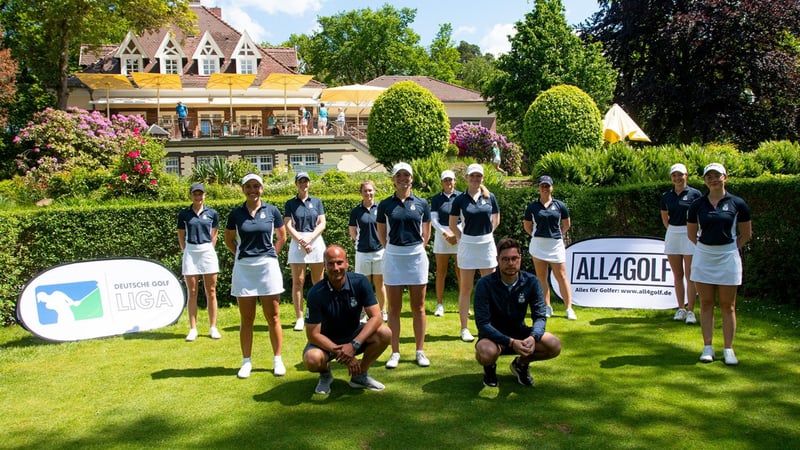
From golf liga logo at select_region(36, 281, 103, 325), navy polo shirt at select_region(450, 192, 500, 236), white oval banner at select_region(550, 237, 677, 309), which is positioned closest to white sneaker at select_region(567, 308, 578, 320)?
white oval banner at select_region(550, 237, 677, 309)

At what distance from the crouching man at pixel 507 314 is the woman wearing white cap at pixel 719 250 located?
6.37ft

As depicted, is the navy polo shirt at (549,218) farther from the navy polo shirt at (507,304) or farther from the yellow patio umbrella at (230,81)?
the yellow patio umbrella at (230,81)

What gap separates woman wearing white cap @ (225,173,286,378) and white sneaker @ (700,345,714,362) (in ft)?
14.2

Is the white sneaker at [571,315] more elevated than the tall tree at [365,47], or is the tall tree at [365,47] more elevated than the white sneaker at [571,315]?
the tall tree at [365,47]

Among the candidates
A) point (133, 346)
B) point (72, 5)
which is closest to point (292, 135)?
point (72, 5)

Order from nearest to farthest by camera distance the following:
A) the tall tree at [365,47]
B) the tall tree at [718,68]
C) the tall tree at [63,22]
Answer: the tall tree at [718,68] → the tall tree at [63,22] → the tall tree at [365,47]

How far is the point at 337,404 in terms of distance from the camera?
575cm

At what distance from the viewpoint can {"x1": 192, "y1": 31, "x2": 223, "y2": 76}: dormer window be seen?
3850 centimetres

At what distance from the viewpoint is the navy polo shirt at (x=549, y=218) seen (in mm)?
8672

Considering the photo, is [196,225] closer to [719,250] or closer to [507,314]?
[507,314]

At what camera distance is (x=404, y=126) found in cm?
1948

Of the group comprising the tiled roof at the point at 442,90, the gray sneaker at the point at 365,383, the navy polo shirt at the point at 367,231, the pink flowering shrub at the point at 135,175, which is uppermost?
the tiled roof at the point at 442,90

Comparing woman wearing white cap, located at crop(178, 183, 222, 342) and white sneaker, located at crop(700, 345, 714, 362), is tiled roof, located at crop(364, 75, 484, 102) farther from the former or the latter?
white sneaker, located at crop(700, 345, 714, 362)

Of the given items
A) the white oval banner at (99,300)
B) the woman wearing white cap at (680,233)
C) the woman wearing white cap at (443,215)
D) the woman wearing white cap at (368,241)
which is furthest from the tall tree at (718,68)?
the white oval banner at (99,300)
